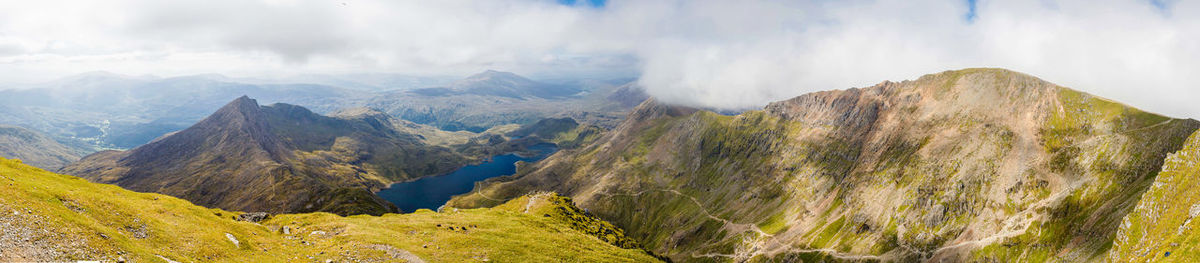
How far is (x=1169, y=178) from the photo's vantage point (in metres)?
107

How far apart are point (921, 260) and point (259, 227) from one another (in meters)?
235

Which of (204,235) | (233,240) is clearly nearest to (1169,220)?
(233,240)

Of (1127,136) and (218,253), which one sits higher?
(1127,136)

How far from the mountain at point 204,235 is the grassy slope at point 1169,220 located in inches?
3717

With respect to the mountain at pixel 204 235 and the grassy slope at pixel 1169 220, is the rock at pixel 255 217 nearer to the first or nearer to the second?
the mountain at pixel 204 235

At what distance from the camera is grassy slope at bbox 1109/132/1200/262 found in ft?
242

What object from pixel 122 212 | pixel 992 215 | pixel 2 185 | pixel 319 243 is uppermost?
pixel 2 185

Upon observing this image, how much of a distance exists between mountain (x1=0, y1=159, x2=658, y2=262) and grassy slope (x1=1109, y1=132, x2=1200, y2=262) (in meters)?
94.4

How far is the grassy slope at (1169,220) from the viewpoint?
7375 cm

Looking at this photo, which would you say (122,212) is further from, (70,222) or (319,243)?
(319,243)

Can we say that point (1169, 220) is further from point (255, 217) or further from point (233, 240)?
point (255, 217)

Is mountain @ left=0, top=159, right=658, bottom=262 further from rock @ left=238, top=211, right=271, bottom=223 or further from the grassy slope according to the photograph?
the grassy slope

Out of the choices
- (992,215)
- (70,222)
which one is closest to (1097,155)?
(992,215)

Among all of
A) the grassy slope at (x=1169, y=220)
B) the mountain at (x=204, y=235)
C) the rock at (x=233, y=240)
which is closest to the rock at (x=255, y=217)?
the mountain at (x=204, y=235)
